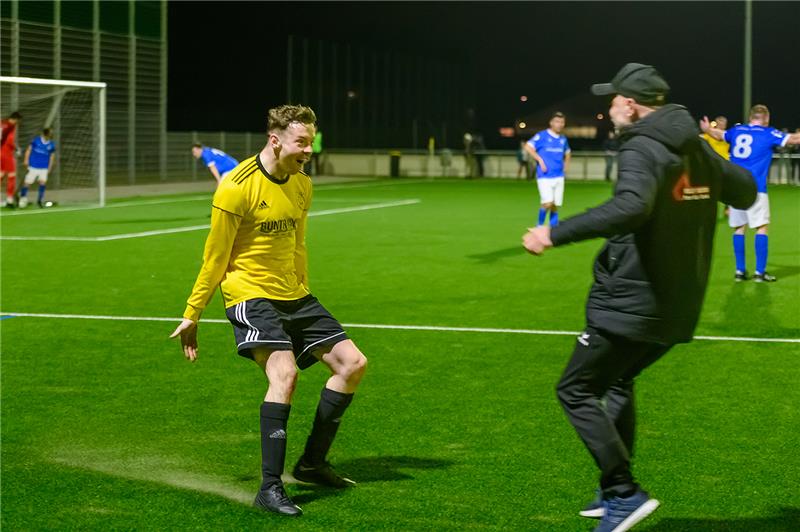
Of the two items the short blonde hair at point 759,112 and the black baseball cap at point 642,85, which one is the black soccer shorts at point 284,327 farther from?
the short blonde hair at point 759,112

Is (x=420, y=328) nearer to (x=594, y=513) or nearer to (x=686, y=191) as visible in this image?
(x=594, y=513)

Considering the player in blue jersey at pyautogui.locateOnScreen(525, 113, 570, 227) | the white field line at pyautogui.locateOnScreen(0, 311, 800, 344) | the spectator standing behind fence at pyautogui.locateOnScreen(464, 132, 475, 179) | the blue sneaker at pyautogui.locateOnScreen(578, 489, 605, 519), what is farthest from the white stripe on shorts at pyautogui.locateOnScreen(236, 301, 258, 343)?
the spectator standing behind fence at pyautogui.locateOnScreen(464, 132, 475, 179)

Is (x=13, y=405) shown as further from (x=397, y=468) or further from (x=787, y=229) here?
(x=787, y=229)

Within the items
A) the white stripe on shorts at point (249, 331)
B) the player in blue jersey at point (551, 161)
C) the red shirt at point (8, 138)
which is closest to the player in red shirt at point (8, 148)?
the red shirt at point (8, 138)

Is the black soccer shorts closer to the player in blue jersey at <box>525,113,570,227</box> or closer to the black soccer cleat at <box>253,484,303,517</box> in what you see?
the black soccer cleat at <box>253,484,303,517</box>

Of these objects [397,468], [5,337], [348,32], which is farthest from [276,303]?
[348,32]

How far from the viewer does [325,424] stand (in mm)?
6031

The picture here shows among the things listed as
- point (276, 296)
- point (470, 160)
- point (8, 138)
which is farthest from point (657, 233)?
point (470, 160)

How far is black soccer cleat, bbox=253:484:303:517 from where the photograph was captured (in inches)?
219

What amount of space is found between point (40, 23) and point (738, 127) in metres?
26.0

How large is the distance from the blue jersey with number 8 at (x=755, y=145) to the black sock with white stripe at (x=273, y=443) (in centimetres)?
1041

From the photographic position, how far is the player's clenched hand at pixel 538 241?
466 centimetres

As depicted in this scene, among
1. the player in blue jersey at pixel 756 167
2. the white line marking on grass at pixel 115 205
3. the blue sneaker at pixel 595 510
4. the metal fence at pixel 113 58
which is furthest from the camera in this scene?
the metal fence at pixel 113 58

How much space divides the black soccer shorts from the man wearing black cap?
53.4 inches
